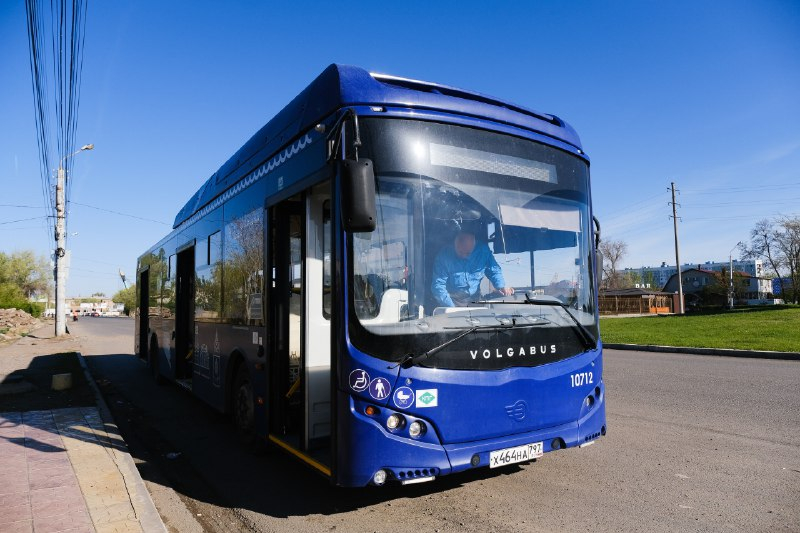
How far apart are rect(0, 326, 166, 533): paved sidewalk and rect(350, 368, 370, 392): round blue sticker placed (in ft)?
5.97

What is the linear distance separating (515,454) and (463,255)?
1560 millimetres

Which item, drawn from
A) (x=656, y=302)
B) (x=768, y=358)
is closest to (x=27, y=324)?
(x=768, y=358)

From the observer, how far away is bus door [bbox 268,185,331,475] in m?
4.65

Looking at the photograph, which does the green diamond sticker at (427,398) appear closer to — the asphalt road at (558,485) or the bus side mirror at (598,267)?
the asphalt road at (558,485)

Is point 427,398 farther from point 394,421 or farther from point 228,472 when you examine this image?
point 228,472

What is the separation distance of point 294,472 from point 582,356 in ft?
9.98

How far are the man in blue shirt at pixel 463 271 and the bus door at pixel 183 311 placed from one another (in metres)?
6.67

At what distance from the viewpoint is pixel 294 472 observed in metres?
5.47

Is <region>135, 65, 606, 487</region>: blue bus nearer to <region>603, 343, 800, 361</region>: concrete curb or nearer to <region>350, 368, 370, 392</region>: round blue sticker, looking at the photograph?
<region>350, 368, 370, 392</region>: round blue sticker

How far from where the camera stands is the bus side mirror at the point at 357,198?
143 inches

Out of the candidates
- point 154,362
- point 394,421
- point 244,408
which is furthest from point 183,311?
point 394,421

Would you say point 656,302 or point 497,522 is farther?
point 656,302

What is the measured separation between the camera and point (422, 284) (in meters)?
3.98

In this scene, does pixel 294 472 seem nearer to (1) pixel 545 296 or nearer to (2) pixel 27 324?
(1) pixel 545 296
